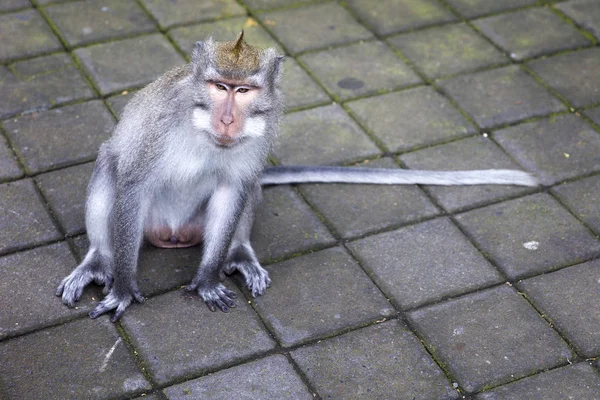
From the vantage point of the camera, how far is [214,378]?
14.0 ft

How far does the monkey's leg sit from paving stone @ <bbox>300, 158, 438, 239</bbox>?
55 centimetres

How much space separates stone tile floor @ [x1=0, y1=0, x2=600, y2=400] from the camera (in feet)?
14.3

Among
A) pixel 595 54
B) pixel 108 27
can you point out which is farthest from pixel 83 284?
pixel 595 54

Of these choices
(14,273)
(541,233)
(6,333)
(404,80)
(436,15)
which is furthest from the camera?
(436,15)

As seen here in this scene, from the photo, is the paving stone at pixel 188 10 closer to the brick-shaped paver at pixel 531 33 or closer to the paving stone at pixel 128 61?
the paving stone at pixel 128 61

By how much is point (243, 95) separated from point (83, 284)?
1.30 meters

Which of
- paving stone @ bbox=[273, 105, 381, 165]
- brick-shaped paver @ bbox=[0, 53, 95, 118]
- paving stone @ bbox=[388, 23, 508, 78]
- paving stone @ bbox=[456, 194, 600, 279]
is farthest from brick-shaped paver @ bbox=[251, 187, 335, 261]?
paving stone @ bbox=[388, 23, 508, 78]

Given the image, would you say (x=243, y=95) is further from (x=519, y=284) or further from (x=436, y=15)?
(x=436, y=15)

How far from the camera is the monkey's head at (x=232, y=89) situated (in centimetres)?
403

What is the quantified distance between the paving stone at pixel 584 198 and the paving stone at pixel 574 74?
833 millimetres

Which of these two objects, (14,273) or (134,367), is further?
(14,273)

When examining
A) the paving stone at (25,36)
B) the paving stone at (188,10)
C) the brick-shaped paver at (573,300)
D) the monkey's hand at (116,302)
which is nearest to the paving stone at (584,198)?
the brick-shaped paver at (573,300)

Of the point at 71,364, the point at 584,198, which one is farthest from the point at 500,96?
the point at 71,364

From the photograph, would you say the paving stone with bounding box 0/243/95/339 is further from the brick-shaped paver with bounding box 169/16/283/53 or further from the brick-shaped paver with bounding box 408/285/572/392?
the brick-shaped paver with bounding box 169/16/283/53
